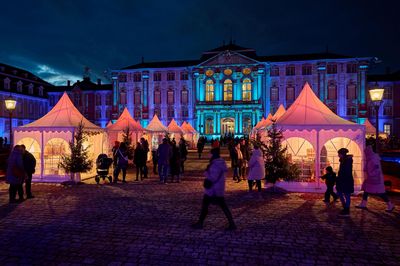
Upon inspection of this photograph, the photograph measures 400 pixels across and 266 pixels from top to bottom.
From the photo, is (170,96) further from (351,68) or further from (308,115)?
(308,115)

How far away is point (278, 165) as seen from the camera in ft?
31.0

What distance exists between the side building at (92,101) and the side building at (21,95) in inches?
70.6

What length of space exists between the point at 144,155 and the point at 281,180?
17.4 feet

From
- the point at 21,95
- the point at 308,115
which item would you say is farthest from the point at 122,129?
the point at 21,95

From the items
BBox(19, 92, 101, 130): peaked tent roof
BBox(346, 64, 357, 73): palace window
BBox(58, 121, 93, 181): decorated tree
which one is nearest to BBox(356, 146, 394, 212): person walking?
BBox(58, 121, 93, 181): decorated tree

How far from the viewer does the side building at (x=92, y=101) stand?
5062 cm

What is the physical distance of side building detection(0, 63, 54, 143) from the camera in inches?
1602

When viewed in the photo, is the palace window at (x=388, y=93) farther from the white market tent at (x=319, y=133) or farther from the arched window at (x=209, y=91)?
the white market tent at (x=319, y=133)

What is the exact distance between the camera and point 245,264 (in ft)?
13.5

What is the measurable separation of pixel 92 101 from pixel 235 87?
79.8ft

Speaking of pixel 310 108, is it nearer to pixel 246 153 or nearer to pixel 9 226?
pixel 246 153

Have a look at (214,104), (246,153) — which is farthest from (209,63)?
(246,153)

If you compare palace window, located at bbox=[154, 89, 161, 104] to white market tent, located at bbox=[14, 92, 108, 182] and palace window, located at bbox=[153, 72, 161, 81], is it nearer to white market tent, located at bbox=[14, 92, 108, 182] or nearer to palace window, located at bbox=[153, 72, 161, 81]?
palace window, located at bbox=[153, 72, 161, 81]

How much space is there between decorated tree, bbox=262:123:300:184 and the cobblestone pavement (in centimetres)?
110
